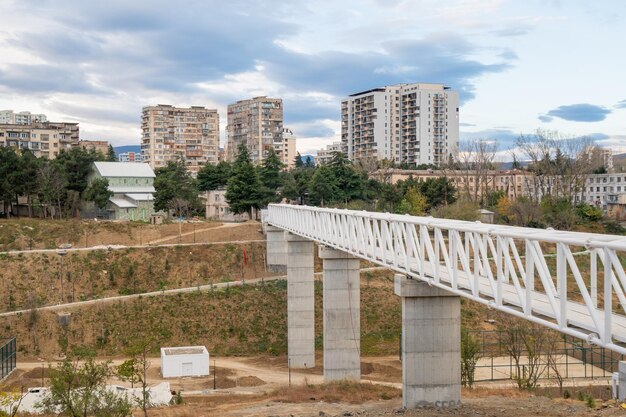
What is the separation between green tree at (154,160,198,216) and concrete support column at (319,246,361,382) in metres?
55.1

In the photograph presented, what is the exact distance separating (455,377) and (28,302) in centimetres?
4478

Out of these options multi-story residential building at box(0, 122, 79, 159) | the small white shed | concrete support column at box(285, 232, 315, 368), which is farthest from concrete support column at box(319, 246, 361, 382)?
multi-story residential building at box(0, 122, 79, 159)

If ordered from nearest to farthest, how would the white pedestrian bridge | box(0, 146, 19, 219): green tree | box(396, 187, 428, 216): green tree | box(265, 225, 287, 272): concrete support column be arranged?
the white pedestrian bridge
box(265, 225, 287, 272): concrete support column
box(0, 146, 19, 219): green tree
box(396, 187, 428, 216): green tree

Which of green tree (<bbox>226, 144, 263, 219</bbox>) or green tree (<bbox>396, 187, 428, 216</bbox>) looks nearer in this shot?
green tree (<bbox>396, 187, 428, 216</bbox>)

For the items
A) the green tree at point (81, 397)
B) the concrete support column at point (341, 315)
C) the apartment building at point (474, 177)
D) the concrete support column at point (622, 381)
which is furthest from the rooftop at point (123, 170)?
the concrete support column at point (622, 381)

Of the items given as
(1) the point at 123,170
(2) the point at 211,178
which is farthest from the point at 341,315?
(2) the point at 211,178

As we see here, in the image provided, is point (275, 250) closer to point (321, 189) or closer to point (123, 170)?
point (321, 189)

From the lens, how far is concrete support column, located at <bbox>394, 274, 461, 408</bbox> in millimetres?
27656

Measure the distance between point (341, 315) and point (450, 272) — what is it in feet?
62.5

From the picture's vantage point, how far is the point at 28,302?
200 ft

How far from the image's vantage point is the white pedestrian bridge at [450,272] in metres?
15.8

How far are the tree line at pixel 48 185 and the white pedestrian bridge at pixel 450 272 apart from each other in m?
40.8

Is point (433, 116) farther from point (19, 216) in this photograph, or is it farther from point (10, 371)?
point (10, 371)

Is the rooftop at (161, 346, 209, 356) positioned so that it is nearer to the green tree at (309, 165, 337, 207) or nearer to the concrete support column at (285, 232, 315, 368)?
the concrete support column at (285, 232, 315, 368)
